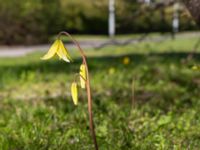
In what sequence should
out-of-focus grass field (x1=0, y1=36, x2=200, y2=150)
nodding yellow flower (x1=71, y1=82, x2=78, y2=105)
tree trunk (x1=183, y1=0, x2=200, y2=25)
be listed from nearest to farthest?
1. nodding yellow flower (x1=71, y1=82, x2=78, y2=105)
2. out-of-focus grass field (x1=0, y1=36, x2=200, y2=150)
3. tree trunk (x1=183, y1=0, x2=200, y2=25)

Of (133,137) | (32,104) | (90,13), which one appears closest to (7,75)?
(32,104)

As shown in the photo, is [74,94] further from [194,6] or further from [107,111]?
[107,111]

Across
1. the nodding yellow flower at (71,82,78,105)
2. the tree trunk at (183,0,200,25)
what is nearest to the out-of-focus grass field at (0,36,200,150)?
the tree trunk at (183,0,200,25)

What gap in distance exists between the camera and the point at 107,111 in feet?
17.4

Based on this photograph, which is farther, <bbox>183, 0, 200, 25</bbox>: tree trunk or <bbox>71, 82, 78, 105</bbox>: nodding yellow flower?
<bbox>183, 0, 200, 25</bbox>: tree trunk

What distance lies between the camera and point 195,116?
4.79 m

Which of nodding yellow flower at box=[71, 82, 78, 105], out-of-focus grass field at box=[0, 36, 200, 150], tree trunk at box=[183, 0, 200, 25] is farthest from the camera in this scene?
tree trunk at box=[183, 0, 200, 25]

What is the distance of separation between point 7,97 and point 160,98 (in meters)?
1.66

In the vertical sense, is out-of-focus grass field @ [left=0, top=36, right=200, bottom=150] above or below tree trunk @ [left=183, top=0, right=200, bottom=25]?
below

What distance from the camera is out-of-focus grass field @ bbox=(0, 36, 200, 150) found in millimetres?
3809

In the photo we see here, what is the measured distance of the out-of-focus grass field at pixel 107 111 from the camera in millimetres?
3809

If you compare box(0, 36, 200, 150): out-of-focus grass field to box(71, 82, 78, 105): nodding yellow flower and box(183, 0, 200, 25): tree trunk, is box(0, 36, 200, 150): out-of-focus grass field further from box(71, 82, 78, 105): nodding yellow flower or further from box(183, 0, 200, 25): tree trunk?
box(71, 82, 78, 105): nodding yellow flower

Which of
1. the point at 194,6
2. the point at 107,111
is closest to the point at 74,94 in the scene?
the point at 194,6

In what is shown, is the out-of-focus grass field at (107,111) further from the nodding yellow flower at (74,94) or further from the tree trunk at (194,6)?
the nodding yellow flower at (74,94)
